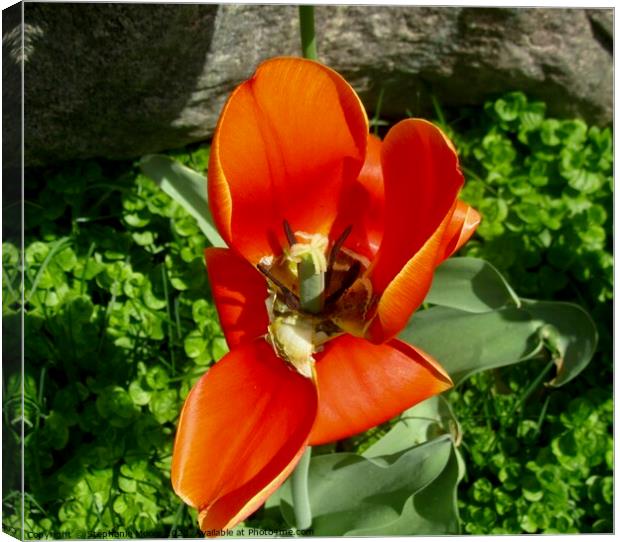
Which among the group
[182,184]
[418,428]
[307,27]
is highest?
[307,27]

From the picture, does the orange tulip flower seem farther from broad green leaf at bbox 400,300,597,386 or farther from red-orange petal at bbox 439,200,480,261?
broad green leaf at bbox 400,300,597,386

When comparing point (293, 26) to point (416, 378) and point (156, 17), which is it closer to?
point (156, 17)

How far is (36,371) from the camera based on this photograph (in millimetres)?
1515

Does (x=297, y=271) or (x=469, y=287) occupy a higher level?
(x=297, y=271)

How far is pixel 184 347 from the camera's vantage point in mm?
1523

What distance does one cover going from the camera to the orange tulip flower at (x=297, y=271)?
2.88ft

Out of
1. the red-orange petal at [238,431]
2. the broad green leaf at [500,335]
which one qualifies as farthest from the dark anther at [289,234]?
the broad green leaf at [500,335]

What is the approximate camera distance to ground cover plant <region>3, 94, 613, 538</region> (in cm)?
145

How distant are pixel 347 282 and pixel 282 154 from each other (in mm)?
155

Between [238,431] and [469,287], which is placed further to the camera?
[469,287]

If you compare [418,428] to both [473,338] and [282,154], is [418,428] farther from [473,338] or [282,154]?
[282,154]

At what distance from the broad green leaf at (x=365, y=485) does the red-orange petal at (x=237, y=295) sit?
310 millimetres

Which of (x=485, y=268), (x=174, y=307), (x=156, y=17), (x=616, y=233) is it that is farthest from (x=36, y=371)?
(x=616, y=233)

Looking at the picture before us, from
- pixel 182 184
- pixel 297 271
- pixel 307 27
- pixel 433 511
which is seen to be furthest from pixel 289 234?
pixel 433 511
